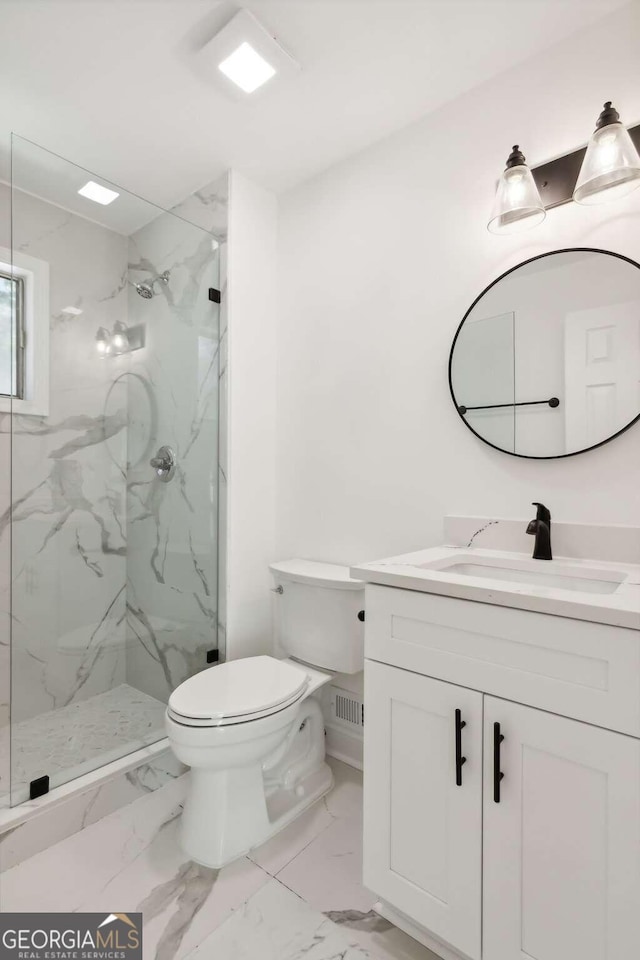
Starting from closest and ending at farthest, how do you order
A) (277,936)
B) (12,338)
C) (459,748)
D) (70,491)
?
1. (459,748)
2. (277,936)
3. (12,338)
4. (70,491)

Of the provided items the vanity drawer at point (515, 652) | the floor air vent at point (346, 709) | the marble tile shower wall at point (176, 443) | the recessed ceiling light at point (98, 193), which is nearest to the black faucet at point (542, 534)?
the vanity drawer at point (515, 652)

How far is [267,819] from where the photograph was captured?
148 centimetres

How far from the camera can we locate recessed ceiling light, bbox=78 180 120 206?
6.26 ft

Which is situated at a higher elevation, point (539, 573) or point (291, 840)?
point (539, 573)

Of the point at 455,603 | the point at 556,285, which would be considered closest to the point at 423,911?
the point at 455,603

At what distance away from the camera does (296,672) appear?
1.62 meters

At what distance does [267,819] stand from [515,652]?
1.05m

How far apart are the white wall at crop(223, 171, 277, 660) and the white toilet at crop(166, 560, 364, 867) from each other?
204 mm

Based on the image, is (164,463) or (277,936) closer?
(277,936)

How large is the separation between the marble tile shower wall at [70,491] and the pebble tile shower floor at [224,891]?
0.58 meters

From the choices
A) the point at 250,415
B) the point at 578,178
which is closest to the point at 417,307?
the point at 578,178

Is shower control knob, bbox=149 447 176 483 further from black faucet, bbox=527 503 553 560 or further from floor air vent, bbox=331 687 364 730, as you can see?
black faucet, bbox=527 503 553 560

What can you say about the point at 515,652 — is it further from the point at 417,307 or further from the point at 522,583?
the point at 417,307

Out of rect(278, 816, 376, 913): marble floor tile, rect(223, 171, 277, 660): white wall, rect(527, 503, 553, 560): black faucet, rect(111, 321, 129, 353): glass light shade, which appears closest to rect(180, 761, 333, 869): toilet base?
rect(278, 816, 376, 913): marble floor tile
